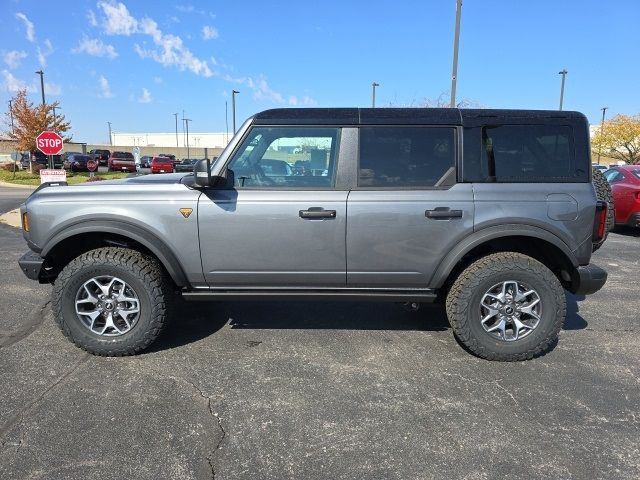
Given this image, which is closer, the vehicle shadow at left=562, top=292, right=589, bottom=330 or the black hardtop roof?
the black hardtop roof

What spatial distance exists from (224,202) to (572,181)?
2717 millimetres

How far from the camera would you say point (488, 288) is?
3.61m

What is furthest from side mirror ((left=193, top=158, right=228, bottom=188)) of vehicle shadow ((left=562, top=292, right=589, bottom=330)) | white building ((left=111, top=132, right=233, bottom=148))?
white building ((left=111, top=132, right=233, bottom=148))

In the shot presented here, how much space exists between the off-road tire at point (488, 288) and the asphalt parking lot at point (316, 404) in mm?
132

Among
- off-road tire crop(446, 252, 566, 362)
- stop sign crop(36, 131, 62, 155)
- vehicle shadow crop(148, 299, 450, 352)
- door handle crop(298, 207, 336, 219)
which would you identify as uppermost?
stop sign crop(36, 131, 62, 155)

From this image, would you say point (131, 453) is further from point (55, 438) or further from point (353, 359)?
point (353, 359)

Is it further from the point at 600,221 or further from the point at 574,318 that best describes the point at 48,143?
the point at 600,221

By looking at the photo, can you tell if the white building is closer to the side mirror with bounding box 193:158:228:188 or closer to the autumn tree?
the autumn tree

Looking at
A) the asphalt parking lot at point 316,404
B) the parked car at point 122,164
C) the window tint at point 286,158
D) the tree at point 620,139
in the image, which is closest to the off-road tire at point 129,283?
the asphalt parking lot at point 316,404

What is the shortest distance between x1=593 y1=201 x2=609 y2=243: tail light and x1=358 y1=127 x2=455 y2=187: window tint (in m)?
1.18

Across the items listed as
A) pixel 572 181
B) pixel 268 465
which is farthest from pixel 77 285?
pixel 572 181

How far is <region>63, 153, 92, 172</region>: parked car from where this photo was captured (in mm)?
34188

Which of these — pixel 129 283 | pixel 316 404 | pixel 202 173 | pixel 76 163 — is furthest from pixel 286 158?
pixel 76 163

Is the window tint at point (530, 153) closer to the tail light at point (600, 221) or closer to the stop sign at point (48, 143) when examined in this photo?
the tail light at point (600, 221)
